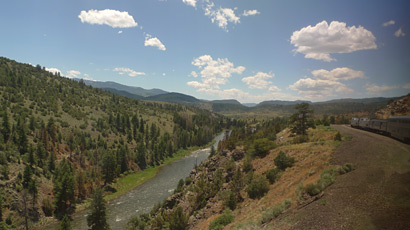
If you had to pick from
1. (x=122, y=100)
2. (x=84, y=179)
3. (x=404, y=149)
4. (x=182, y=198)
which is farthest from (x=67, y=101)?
(x=404, y=149)

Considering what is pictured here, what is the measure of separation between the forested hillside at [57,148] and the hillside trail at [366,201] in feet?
174

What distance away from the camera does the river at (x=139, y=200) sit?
158ft

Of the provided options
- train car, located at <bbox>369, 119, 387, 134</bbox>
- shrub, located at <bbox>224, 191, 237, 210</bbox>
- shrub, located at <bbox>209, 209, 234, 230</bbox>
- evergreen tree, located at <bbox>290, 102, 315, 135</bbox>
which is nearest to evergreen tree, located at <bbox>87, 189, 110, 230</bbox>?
shrub, located at <bbox>209, 209, 234, 230</bbox>

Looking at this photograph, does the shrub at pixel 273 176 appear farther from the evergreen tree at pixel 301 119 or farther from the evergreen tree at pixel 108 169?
the evergreen tree at pixel 108 169

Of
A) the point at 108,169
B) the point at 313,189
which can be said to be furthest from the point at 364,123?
the point at 108,169

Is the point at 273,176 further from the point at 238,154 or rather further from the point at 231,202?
the point at 238,154

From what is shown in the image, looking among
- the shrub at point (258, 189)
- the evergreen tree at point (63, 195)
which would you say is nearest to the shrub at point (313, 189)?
the shrub at point (258, 189)

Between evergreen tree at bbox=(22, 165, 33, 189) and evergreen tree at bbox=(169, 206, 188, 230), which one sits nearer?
evergreen tree at bbox=(169, 206, 188, 230)

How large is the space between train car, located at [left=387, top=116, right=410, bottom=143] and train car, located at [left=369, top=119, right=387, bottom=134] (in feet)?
5.34

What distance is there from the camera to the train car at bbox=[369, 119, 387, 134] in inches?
1295

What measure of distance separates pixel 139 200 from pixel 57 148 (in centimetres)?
4389

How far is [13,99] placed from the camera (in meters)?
94.6

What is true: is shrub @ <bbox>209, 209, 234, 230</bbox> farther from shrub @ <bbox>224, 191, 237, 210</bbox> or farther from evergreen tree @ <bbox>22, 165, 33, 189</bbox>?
evergreen tree @ <bbox>22, 165, 33, 189</bbox>

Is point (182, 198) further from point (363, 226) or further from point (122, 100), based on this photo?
point (122, 100)
